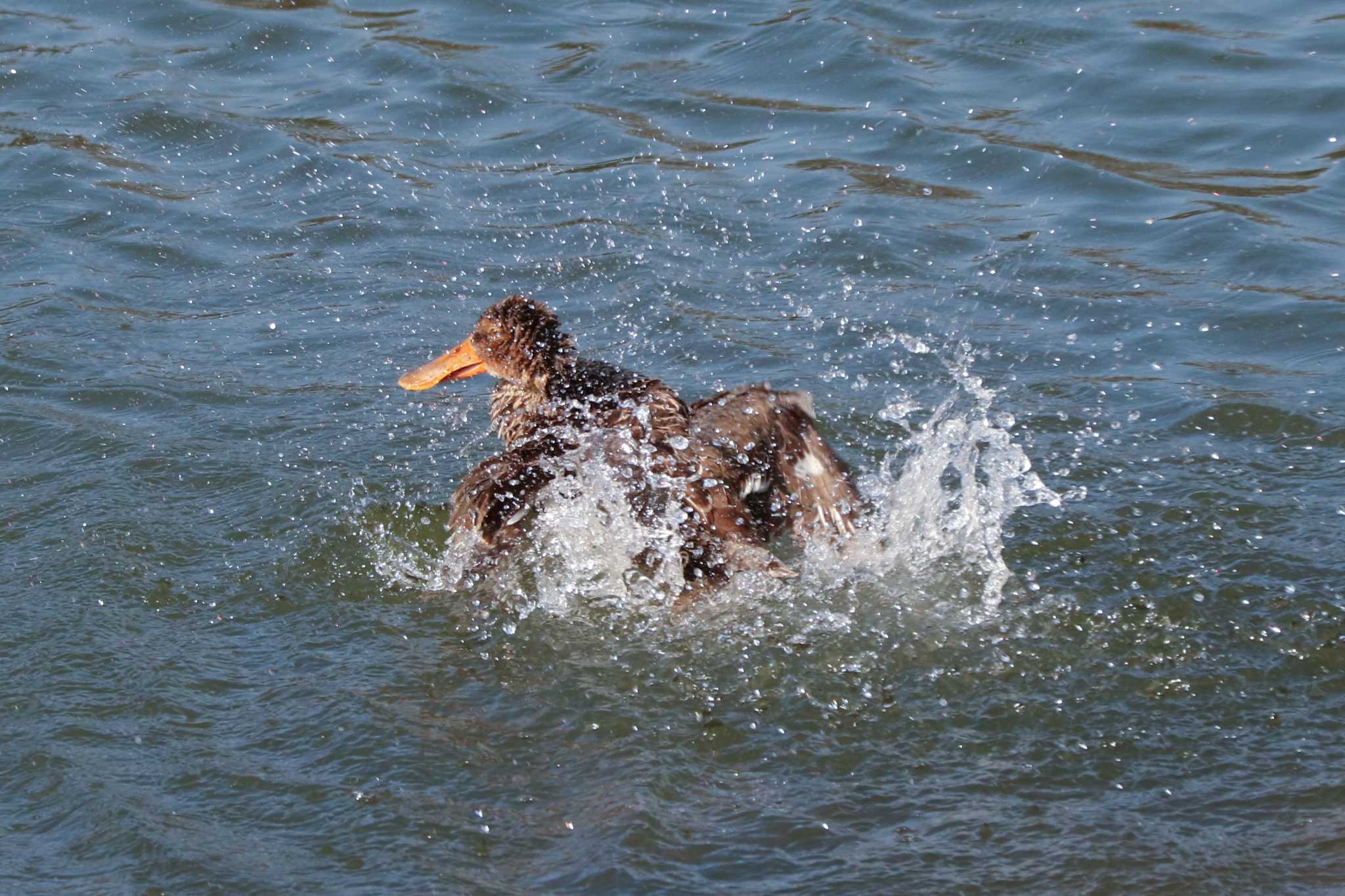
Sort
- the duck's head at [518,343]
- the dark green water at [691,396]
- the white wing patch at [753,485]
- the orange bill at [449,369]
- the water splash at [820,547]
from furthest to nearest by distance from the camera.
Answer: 1. the orange bill at [449,369]
2. the duck's head at [518,343]
3. the white wing patch at [753,485]
4. the water splash at [820,547]
5. the dark green water at [691,396]

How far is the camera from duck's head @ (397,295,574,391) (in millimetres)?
6469

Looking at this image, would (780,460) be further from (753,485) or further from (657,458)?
(657,458)

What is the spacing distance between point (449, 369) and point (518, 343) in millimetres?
582

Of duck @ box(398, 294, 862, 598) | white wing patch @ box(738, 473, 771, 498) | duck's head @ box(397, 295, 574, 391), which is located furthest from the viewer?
duck's head @ box(397, 295, 574, 391)

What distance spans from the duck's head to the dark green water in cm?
70

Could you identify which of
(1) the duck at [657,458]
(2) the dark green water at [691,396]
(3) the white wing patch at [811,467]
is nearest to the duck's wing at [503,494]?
(1) the duck at [657,458]

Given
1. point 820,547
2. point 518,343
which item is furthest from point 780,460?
point 518,343

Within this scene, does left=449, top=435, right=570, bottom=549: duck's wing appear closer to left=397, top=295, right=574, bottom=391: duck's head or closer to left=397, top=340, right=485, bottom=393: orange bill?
left=397, top=295, right=574, bottom=391: duck's head

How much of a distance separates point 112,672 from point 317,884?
1565mm

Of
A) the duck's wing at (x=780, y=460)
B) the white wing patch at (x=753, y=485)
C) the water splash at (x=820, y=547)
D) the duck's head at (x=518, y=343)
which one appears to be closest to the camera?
the water splash at (x=820, y=547)

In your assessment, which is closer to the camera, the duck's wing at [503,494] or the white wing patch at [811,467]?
the duck's wing at [503,494]

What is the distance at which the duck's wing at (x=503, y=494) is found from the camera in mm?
5645

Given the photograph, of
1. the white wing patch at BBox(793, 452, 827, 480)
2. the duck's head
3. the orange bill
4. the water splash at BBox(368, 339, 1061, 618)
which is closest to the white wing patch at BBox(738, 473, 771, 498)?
the white wing patch at BBox(793, 452, 827, 480)

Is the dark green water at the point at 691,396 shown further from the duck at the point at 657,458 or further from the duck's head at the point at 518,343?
the duck's head at the point at 518,343
